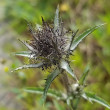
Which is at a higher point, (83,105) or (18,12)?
(18,12)

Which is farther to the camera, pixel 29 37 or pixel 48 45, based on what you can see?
pixel 29 37

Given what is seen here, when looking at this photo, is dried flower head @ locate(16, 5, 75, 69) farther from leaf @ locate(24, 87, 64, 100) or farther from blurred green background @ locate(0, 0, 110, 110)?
blurred green background @ locate(0, 0, 110, 110)

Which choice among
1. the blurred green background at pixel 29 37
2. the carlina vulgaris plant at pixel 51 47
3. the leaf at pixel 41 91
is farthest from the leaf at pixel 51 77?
the blurred green background at pixel 29 37

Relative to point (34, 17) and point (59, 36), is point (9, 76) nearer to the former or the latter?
point (34, 17)

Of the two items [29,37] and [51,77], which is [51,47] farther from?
[29,37]

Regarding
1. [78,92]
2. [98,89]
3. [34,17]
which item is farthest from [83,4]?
[78,92]

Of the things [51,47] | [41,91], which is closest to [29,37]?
[41,91]

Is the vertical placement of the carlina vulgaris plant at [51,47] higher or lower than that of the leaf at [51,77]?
higher

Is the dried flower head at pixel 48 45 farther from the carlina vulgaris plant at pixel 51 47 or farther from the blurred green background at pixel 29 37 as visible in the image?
the blurred green background at pixel 29 37

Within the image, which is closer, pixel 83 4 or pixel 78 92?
pixel 78 92
